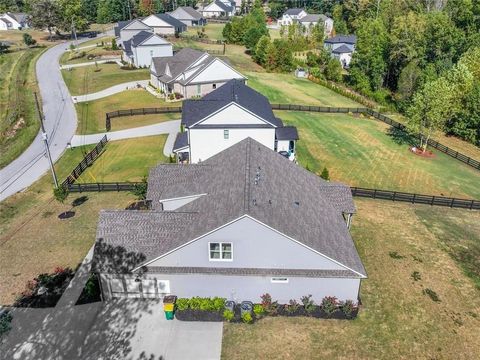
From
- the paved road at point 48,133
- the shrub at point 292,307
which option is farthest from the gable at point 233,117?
the shrub at point 292,307

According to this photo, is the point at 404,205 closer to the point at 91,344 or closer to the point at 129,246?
the point at 129,246

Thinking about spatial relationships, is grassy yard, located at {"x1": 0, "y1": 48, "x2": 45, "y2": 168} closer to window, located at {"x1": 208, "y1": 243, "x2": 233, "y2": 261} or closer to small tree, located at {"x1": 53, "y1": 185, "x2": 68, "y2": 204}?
small tree, located at {"x1": 53, "y1": 185, "x2": 68, "y2": 204}

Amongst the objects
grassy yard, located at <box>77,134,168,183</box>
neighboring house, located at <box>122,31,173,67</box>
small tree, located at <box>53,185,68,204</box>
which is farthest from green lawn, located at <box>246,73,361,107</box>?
small tree, located at <box>53,185,68,204</box>

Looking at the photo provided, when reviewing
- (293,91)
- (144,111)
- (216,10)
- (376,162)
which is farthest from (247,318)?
(216,10)

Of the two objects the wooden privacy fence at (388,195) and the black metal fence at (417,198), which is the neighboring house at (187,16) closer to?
the wooden privacy fence at (388,195)

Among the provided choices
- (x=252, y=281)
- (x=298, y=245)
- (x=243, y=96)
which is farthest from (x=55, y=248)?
(x=243, y=96)

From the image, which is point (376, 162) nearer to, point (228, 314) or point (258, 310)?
point (258, 310)
